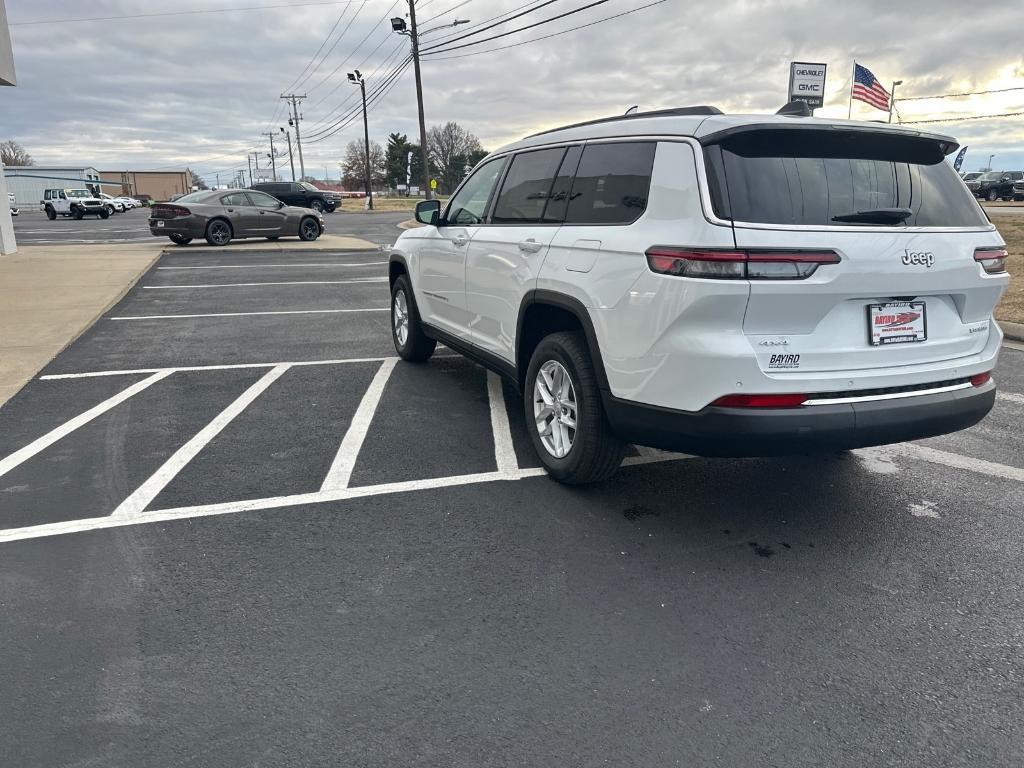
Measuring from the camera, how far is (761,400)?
10.6 ft

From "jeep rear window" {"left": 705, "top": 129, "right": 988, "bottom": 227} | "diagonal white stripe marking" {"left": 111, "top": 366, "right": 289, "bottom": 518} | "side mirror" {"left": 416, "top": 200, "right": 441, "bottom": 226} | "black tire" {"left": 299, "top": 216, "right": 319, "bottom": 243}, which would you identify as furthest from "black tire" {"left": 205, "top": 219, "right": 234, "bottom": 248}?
"jeep rear window" {"left": 705, "top": 129, "right": 988, "bottom": 227}

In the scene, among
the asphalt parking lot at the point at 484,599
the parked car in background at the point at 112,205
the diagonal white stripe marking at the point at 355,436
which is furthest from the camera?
the parked car in background at the point at 112,205

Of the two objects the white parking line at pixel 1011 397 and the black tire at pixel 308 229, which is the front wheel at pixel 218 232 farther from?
the white parking line at pixel 1011 397

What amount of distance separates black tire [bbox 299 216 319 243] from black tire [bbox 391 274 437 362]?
1577 centimetres

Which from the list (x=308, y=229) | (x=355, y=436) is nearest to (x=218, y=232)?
(x=308, y=229)

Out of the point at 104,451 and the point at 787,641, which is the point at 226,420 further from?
the point at 787,641

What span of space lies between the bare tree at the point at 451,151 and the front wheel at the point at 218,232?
85594 millimetres

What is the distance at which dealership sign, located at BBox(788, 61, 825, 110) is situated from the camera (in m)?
12.9

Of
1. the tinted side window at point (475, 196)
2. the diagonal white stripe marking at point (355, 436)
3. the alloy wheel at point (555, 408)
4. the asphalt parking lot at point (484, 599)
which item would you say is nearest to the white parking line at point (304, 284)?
the diagonal white stripe marking at point (355, 436)

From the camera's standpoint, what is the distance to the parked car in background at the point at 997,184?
42.2m

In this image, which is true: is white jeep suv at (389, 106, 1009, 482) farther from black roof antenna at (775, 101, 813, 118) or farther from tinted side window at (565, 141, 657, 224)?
black roof antenna at (775, 101, 813, 118)

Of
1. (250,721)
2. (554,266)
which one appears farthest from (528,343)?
(250,721)

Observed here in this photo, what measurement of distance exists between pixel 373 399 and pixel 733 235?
3708 mm

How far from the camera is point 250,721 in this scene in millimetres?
2408
